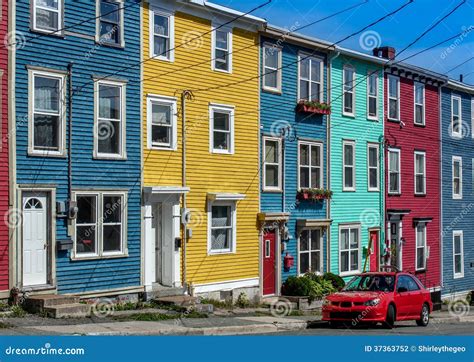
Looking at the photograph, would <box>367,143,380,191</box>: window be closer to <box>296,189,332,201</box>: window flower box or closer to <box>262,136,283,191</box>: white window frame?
<box>296,189,332,201</box>: window flower box

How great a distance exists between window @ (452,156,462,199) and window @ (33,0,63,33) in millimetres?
24992

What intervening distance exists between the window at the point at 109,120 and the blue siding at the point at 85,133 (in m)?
0.22

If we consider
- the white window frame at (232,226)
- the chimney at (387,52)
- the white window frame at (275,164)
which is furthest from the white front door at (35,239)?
the chimney at (387,52)

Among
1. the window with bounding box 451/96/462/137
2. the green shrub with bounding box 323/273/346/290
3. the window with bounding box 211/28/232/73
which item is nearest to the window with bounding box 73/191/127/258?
the window with bounding box 211/28/232/73

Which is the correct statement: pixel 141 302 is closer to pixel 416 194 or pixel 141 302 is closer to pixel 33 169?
pixel 33 169

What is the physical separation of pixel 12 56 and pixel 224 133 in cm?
854

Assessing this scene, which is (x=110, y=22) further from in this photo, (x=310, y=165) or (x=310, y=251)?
(x=310, y=251)

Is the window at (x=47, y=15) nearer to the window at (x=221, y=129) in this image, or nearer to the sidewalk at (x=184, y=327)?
the window at (x=221, y=129)

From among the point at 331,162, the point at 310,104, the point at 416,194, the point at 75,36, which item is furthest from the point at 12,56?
the point at 416,194

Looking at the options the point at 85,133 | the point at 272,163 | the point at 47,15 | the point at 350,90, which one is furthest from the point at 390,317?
the point at 350,90

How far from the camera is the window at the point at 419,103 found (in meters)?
36.6

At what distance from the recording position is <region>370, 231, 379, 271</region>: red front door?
1317 inches

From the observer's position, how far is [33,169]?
20.1 metres

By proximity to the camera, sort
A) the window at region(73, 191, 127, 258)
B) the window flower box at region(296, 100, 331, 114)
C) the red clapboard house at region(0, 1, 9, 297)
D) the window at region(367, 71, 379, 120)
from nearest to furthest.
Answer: the red clapboard house at region(0, 1, 9, 297), the window at region(73, 191, 127, 258), the window flower box at region(296, 100, 331, 114), the window at region(367, 71, 379, 120)
